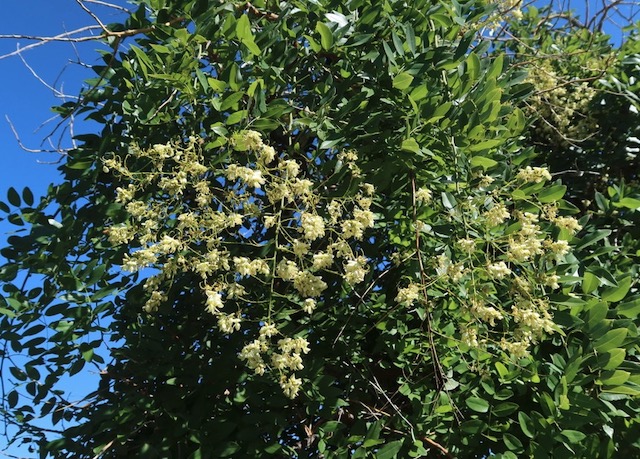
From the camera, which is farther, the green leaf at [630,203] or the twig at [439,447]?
the green leaf at [630,203]

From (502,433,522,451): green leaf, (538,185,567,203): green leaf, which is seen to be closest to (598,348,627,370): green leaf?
(502,433,522,451): green leaf

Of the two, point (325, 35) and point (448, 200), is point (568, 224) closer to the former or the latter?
point (448, 200)

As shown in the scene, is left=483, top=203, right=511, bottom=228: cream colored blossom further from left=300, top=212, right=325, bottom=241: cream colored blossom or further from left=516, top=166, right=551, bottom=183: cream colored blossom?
left=300, top=212, right=325, bottom=241: cream colored blossom

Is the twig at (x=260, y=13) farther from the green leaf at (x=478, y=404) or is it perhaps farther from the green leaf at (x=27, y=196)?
the green leaf at (x=478, y=404)

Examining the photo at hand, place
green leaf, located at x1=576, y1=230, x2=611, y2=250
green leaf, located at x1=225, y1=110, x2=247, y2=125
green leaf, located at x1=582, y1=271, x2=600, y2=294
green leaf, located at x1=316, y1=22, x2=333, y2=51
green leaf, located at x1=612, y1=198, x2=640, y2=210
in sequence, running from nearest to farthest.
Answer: green leaf, located at x1=225, y1=110, x2=247, y2=125, green leaf, located at x1=316, y1=22, x2=333, y2=51, green leaf, located at x1=582, y1=271, x2=600, y2=294, green leaf, located at x1=576, y1=230, x2=611, y2=250, green leaf, located at x1=612, y1=198, x2=640, y2=210

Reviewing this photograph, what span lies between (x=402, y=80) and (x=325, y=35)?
22 cm

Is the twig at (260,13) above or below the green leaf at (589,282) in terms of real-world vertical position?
above

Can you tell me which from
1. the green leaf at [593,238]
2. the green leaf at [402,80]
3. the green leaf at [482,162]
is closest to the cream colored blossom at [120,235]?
the green leaf at [402,80]

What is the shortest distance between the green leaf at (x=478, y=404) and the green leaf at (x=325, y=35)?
95 cm

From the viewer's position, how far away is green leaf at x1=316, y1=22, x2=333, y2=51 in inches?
59.3

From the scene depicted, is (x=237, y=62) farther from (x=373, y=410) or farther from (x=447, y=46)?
(x=373, y=410)

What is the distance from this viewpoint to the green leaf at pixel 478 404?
1546 millimetres

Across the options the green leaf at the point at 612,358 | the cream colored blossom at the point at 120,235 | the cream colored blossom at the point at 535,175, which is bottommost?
the green leaf at the point at 612,358

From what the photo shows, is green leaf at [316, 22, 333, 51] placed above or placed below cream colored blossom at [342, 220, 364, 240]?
above
